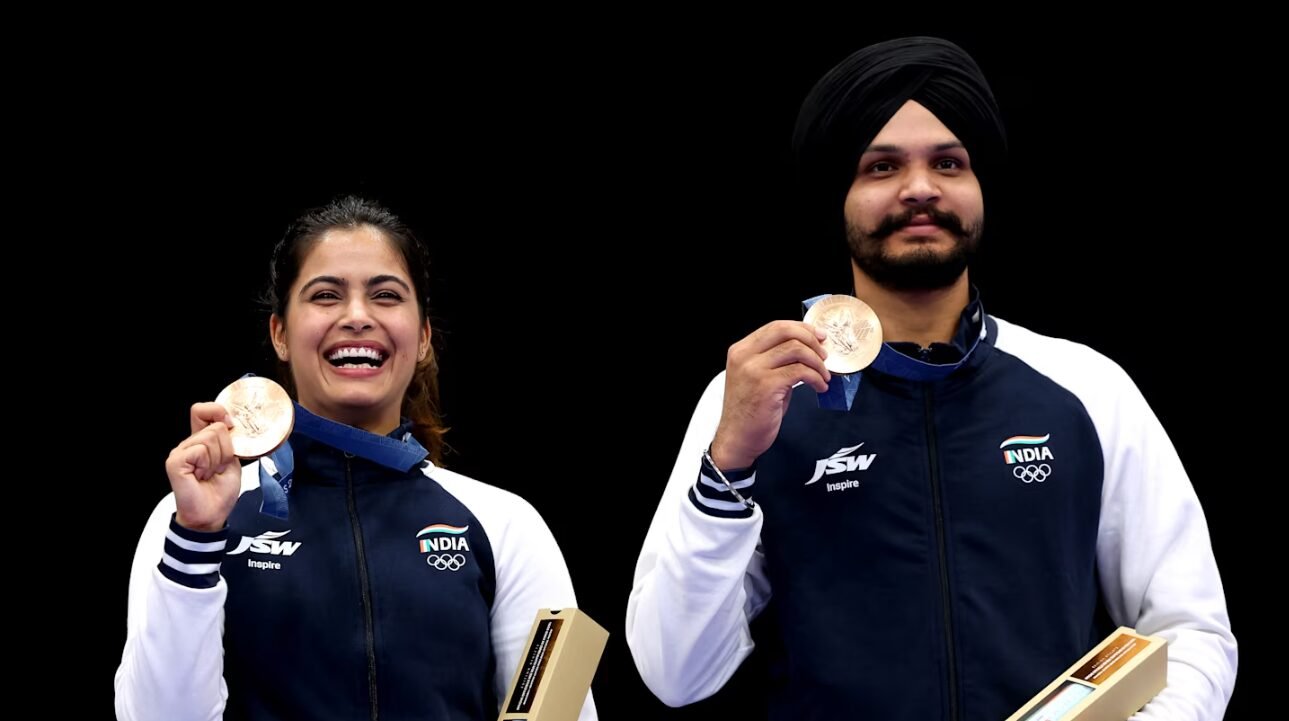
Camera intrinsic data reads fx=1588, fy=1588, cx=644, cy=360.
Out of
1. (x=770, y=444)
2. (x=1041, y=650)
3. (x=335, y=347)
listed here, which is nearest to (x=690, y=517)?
(x=770, y=444)

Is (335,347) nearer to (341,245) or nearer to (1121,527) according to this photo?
(341,245)

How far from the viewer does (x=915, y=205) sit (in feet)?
10.5

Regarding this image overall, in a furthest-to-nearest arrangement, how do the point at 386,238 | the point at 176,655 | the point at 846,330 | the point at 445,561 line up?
the point at 386,238 → the point at 445,561 → the point at 846,330 → the point at 176,655

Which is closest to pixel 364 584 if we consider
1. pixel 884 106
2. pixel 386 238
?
pixel 386 238

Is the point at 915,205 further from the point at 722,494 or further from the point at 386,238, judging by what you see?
the point at 386,238

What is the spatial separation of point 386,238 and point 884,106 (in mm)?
1170

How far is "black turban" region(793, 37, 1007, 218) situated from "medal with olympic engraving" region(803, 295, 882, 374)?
274 mm

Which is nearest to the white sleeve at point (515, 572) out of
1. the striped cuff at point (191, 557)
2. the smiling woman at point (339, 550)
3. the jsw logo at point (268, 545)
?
the smiling woman at point (339, 550)

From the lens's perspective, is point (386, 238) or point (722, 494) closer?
point (722, 494)

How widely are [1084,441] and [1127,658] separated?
0.51 m

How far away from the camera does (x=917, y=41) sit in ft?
10.9

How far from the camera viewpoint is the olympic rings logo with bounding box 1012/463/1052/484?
3146mm

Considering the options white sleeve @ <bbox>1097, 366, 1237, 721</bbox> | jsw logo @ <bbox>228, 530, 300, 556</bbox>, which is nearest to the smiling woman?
jsw logo @ <bbox>228, 530, 300, 556</bbox>

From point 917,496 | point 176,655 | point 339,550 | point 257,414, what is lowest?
point 176,655
